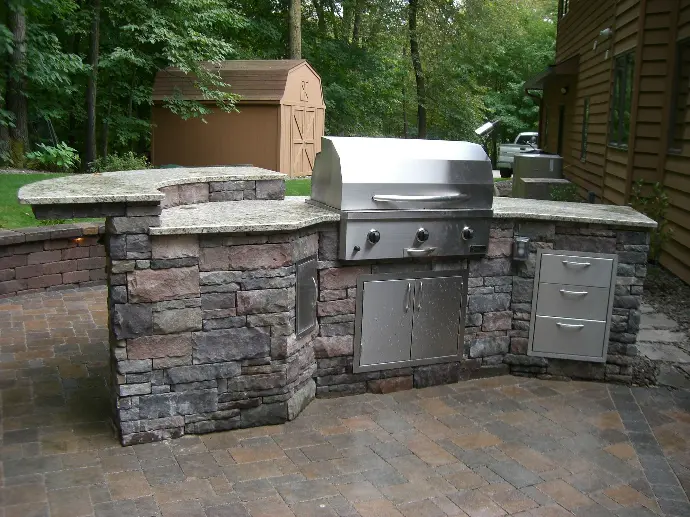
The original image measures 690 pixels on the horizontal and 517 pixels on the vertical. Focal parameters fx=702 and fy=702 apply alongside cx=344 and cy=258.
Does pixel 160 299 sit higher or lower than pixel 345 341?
higher

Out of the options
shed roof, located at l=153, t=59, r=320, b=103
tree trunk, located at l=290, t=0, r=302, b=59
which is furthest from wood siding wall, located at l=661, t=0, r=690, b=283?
tree trunk, located at l=290, t=0, r=302, b=59

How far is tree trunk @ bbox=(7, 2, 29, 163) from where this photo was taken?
12562 mm

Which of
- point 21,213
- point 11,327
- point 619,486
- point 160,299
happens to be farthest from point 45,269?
point 619,486

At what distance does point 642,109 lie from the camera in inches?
316

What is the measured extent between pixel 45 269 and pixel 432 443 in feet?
13.8

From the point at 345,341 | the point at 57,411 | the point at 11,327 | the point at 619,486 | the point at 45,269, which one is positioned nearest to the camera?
the point at 619,486

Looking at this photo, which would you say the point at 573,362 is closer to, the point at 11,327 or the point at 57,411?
the point at 57,411

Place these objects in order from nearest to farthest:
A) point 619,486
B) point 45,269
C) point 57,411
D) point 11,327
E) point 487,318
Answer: point 619,486 < point 57,411 < point 487,318 < point 11,327 < point 45,269

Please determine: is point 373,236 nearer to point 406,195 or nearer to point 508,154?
point 406,195

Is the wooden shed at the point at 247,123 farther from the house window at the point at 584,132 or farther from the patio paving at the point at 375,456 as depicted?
the patio paving at the point at 375,456

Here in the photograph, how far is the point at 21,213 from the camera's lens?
297 inches

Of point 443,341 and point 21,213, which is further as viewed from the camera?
point 21,213

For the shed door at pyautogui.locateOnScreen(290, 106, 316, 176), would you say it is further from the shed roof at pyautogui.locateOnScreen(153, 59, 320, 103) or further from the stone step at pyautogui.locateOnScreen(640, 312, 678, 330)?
the stone step at pyautogui.locateOnScreen(640, 312, 678, 330)

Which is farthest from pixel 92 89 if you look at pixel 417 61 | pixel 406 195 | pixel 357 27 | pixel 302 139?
pixel 406 195
